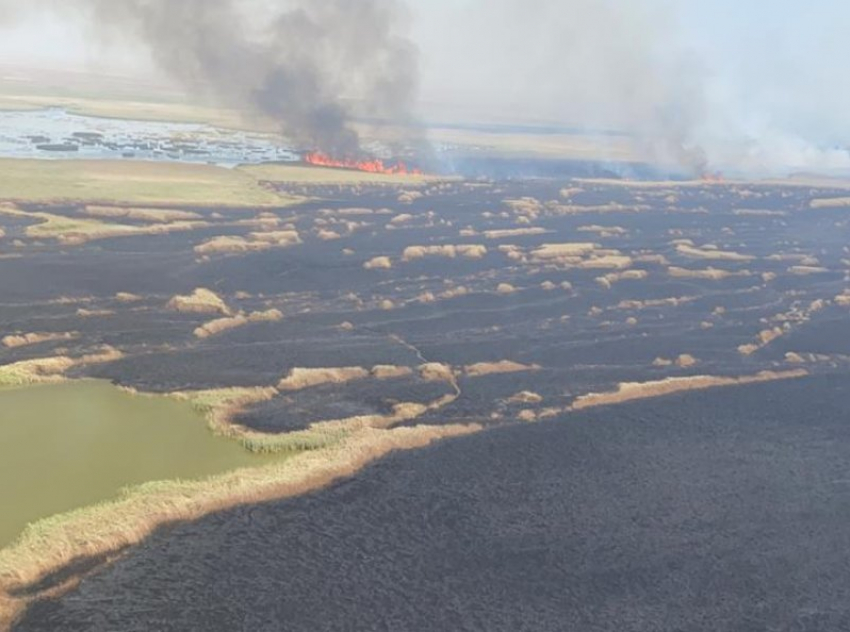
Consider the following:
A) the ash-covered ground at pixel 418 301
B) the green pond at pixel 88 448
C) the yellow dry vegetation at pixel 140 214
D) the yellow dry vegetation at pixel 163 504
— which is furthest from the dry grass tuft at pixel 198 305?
the yellow dry vegetation at pixel 140 214

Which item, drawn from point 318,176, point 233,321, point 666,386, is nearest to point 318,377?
point 233,321

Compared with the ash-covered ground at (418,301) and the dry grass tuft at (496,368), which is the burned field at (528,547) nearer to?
the ash-covered ground at (418,301)

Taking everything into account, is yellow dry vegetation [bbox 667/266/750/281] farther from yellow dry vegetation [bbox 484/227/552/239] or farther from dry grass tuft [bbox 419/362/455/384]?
dry grass tuft [bbox 419/362/455/384]

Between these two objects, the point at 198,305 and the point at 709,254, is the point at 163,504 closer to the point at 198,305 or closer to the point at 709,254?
the point at 198,305

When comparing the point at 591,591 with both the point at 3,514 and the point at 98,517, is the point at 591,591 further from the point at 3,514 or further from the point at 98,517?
the point at 3,514

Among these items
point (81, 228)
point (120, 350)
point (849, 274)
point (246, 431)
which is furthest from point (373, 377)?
point (849, 274)
